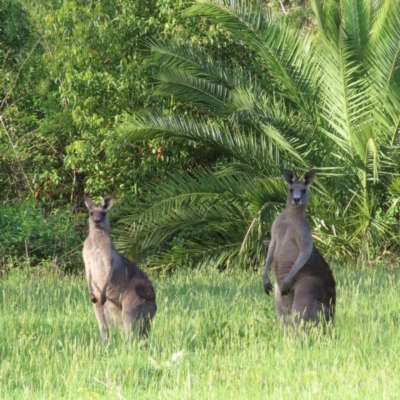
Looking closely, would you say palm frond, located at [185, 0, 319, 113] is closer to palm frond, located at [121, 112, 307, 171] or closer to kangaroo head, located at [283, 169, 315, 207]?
palm frond, located at [121, 112, 307, 171]

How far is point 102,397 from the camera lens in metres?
5.25

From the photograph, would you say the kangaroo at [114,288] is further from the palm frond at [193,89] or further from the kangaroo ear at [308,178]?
the palm frond at [193,89]

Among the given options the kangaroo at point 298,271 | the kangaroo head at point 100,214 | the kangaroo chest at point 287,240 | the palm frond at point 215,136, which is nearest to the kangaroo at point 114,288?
the kangaroo head at point 100,214

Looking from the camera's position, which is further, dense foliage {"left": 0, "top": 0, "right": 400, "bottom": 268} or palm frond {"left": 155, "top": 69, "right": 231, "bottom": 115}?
palm frond {"left": 155, "top": 69, "right": 231, "bottom": 115}

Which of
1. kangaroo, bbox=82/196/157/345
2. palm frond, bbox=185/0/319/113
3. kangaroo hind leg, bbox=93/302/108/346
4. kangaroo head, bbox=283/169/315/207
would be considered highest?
palm frond, bbox=185/0/319/113

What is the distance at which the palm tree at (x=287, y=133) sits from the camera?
13812 millimetres

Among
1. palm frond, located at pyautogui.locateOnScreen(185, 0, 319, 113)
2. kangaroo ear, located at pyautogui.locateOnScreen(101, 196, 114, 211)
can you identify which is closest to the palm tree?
palm frond, located at pyautogui.locateOnScreen(185, 0, 319, 113)

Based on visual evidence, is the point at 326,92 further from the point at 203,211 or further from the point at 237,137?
the point at 203,211

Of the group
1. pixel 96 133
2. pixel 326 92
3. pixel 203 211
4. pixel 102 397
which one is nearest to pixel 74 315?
pixel 102 397

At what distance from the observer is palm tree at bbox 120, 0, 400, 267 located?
1381 cm

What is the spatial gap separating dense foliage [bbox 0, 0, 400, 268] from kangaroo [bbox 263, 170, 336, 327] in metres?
4.79

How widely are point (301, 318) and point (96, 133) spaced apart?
967cm

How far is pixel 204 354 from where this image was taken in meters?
6.51

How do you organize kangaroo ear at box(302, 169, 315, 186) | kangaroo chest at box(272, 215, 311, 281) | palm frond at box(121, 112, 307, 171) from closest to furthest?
1. kangaroo chest at box(272, 215, 311, 281)
2. kangaroo ear at box(302, 169, 315, 186)
3. palm frond at box(121, 112, 307, 171)
